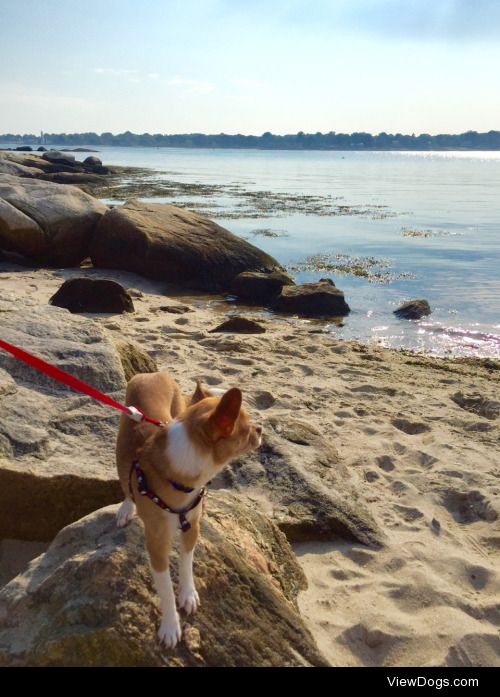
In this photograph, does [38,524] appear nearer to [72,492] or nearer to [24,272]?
[72,492]

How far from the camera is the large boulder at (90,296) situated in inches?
Result: 405

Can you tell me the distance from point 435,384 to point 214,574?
19.3 feet

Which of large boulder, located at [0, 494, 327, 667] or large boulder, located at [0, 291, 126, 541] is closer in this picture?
large boulder, located at [0, 494, 327, 667]

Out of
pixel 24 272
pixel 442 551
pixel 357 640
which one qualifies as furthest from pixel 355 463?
pixel 24 272

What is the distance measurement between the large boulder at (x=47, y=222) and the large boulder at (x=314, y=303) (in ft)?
16.7

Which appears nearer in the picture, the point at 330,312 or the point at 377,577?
the point at 377,577

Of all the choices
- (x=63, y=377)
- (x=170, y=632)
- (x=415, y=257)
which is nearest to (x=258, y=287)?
(x=415, y=257)

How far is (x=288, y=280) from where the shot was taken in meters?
14.4

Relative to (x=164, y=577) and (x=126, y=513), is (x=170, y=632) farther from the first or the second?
(x=126, y=513)

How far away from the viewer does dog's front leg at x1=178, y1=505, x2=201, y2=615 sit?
3.02 metres

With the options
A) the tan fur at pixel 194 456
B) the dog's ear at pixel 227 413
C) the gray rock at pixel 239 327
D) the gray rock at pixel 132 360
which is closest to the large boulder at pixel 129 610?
the tan fur at pixel 194 456

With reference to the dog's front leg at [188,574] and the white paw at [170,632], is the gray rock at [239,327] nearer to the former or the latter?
the dog's front leg at [188,574]

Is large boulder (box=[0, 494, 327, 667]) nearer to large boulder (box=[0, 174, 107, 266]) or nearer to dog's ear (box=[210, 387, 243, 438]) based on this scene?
dog's ear (box=[210, 387, 243, 438])

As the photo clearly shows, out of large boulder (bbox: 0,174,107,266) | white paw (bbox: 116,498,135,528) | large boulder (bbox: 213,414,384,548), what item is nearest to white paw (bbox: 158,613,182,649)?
white paw (bbox: 116,498,135,528)
